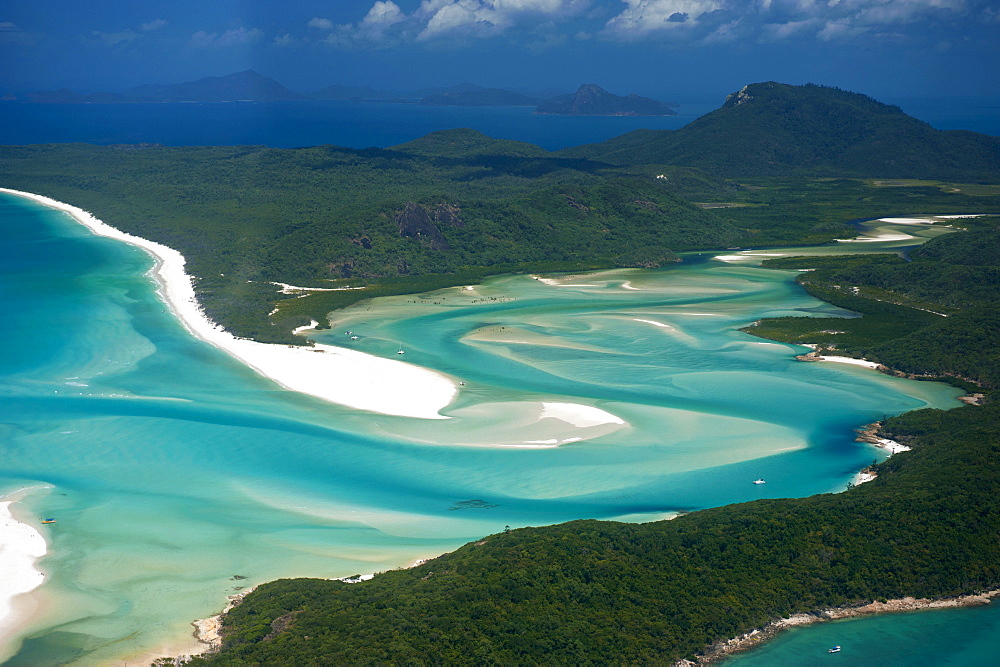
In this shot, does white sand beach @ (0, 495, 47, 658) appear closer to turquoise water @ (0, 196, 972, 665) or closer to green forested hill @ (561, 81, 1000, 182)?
A: turquoise water @ (0, 196, 972, 665)

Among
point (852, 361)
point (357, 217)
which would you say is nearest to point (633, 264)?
point (357, 217)

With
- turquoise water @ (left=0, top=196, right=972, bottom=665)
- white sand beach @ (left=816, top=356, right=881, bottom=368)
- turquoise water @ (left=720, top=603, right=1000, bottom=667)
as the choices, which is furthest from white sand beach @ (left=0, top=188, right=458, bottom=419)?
white sand beach @ (left=816, top=356, right=881, bottom=368)

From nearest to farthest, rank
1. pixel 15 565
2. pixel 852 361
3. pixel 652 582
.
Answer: pixel 652 582, pixel 15 565, pixel 852 361

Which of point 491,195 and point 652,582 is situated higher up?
point 491,195

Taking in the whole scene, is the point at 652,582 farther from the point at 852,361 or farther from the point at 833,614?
the point at 852,361

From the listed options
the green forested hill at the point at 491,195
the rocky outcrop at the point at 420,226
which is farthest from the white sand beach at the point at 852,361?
the rocky outcrop at the point at 420,226

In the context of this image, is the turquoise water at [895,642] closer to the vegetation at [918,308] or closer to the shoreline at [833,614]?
the shoreline at [833,614]

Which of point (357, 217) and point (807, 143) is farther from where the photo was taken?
point (807, 143)
